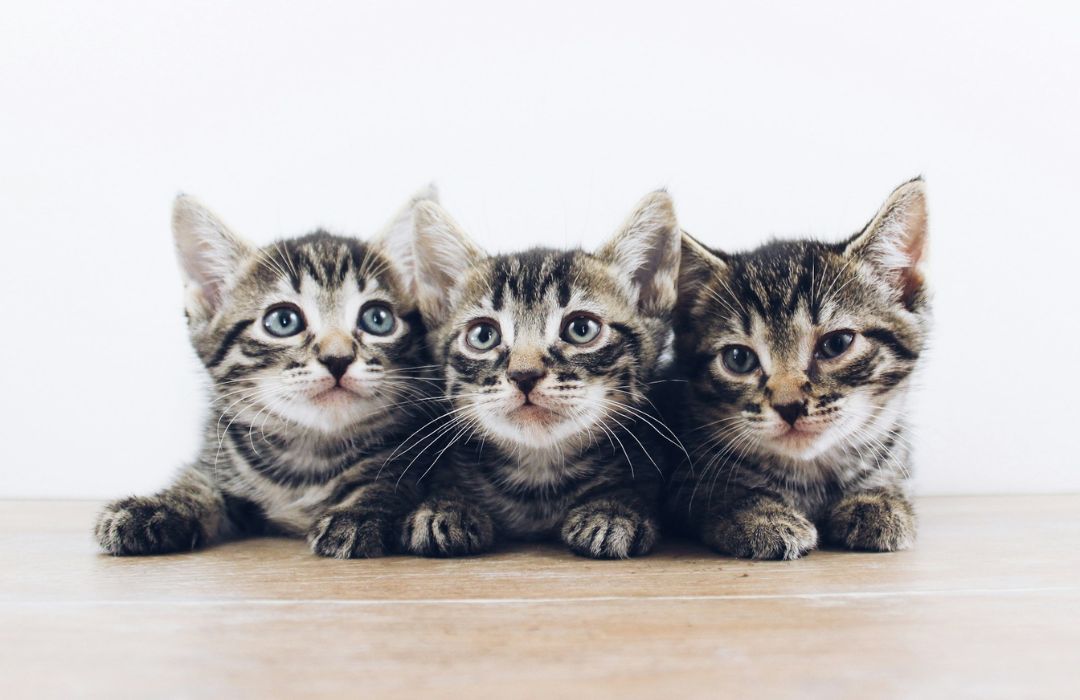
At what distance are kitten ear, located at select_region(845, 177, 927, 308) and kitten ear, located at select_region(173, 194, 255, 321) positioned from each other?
1184 mm

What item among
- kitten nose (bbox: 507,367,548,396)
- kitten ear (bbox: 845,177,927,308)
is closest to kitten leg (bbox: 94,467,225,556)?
kitten nose (bbox: 507,367,548,396)

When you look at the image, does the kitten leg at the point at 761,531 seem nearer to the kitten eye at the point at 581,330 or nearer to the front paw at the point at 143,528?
the kitten eye at the point at 581,330

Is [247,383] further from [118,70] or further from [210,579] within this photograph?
[118,70]

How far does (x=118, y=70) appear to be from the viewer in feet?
6.90

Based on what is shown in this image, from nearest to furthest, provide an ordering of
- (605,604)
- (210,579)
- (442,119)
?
(605,604) < (210,579) < (442,119)

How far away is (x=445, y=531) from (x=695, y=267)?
0.69m

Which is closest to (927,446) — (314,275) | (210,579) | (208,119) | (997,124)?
(997,124)

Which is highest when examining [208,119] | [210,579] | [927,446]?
[208,119]

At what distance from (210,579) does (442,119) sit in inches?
51.7

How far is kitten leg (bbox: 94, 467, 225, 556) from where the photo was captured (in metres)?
1.39

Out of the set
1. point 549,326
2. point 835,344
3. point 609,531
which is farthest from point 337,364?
point 835,344

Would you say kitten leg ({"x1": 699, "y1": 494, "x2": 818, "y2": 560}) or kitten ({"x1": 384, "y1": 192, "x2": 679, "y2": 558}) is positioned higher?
kitten ({"x1": 384, "y1": 192, "x2": 679, "y2": 558})

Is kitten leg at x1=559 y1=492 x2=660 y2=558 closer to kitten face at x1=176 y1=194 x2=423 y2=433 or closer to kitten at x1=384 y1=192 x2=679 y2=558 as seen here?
kitten at x1=384 y1=192 x2=679 y2=558

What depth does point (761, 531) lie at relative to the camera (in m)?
1.32
